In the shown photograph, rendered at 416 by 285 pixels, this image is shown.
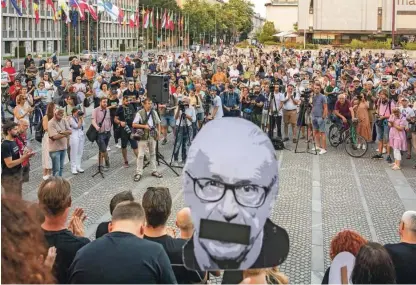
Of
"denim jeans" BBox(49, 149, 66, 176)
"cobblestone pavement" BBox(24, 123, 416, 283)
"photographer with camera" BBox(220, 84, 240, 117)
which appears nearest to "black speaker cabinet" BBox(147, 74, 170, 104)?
"cobblestone pavement" BBox(24, 123, 416, 283)

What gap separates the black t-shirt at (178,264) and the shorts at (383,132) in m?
10.9

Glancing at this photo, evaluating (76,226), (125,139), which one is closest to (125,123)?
(125,139)

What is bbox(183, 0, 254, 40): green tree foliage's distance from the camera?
314 feet

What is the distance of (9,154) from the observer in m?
8.20

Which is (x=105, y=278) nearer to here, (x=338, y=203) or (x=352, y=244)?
(x=352, y=244)

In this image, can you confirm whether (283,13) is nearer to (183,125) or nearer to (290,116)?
(290,116)

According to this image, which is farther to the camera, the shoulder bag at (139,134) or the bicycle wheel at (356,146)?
the bicycle wheel at (356,146)

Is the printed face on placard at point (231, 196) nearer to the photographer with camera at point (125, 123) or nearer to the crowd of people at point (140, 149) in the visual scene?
the crowd of people at point (140, 149)

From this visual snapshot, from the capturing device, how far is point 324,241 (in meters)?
8.15

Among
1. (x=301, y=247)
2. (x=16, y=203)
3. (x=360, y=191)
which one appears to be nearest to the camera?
(x=16, y=203)

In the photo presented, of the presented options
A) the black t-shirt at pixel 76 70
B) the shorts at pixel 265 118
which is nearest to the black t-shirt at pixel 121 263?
the shorts at pixel 265 118

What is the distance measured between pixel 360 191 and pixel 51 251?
27.8ft

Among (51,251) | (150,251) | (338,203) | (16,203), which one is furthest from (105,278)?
(338,203)

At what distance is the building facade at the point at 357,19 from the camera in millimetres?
72438
